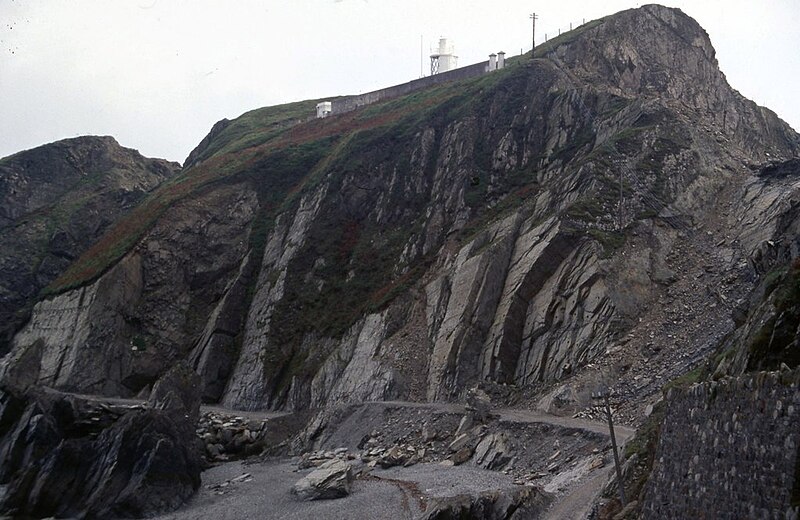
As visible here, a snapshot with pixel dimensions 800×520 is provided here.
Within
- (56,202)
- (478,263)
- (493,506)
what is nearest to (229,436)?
(478,263)

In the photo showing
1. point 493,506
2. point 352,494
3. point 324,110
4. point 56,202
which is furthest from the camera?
point 56,202

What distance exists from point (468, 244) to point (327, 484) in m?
24.1

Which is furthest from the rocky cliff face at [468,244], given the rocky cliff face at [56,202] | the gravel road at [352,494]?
the rocky cliff face at [56,202]

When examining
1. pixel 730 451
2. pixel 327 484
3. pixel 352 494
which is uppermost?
pixel 730 451

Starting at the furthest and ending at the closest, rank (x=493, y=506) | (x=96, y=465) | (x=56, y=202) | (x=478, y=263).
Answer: (x=56, y=202)
(x=478, y=263)
(x=96, y=465)
(x=493, y=506)

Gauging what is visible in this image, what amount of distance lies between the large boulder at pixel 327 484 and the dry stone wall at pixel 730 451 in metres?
18.1

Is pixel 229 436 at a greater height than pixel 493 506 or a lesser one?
lesser

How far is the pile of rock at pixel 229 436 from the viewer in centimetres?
4716

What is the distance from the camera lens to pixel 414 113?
77750mm

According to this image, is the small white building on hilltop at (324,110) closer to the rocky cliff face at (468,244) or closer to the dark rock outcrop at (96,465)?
the rocky cliff face at (468,244)

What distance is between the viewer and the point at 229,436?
4847 cm

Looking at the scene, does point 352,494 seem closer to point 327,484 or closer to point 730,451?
point 327,484

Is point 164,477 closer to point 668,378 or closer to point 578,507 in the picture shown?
point 578,507

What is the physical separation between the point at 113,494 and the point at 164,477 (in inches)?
95.3
